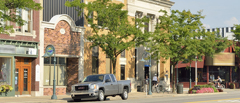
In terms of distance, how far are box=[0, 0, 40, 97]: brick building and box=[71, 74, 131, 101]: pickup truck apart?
6.06 meters

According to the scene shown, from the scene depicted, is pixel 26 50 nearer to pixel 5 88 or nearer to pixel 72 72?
pixel 5 88

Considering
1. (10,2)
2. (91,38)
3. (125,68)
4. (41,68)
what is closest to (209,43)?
(125,68)

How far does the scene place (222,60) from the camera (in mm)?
56062

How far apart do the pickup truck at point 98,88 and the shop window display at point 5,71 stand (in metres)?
6.11

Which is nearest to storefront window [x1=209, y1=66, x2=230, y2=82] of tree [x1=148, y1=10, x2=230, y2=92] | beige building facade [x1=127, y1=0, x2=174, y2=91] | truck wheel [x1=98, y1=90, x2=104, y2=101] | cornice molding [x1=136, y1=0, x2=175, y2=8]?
beige building facade [x1=127, y1=0, x2=174, y2=91]

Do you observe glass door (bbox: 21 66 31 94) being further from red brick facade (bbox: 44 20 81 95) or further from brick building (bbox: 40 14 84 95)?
red brick facade (bbox: 44 20 81 95)

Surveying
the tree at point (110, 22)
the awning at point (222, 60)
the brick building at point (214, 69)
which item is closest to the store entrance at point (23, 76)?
the tree at point (110, 22)

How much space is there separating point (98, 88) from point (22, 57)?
8.64 metres

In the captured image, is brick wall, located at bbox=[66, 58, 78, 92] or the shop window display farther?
brick wall, located at bbox=[66, 58, 78, 92]

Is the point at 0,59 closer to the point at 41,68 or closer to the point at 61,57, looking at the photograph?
the point at 41,68

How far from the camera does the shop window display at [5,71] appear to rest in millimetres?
28234

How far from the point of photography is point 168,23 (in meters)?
38.6

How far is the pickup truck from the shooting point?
24000 mm

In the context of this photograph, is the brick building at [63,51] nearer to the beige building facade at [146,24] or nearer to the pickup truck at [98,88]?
the pickup truck at [98,88]
